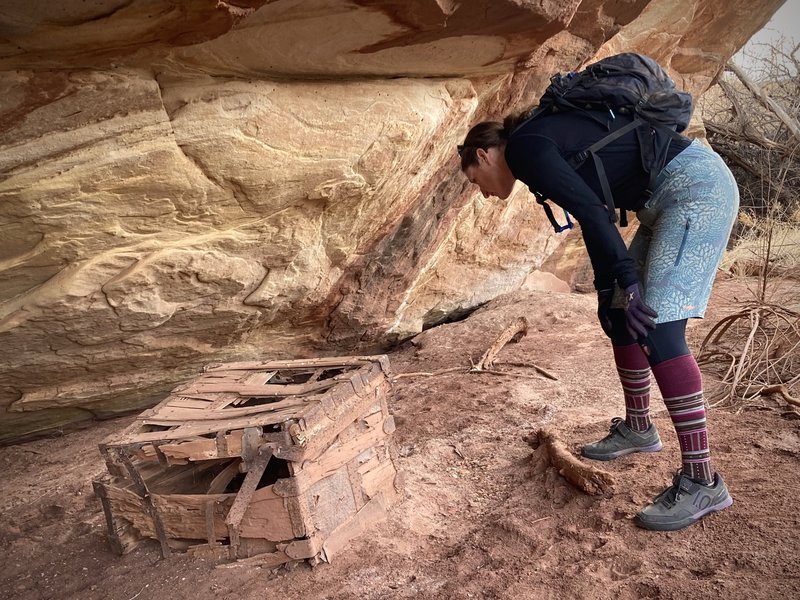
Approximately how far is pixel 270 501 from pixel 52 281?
1.75 meters

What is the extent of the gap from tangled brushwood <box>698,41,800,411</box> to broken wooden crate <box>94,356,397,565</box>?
177 cm

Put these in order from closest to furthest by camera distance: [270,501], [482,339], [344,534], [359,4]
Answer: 1. [270,501]
2. [344,534]
3. [359,4]
4. [482,339]

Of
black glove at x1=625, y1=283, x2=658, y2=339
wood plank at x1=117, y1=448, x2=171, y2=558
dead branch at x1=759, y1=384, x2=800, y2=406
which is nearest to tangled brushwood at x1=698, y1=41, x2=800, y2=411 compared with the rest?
dead branch at x1=759, y1=384, x2=800, y2=406

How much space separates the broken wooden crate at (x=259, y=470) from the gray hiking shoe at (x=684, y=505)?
1.10 m

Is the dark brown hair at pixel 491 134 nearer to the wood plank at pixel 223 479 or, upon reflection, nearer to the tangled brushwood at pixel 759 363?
the wood plank at pixel 223 479

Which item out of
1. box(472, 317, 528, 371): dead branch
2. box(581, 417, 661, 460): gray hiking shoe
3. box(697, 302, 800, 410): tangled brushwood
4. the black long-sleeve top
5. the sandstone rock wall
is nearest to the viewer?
the black long-sleeve top

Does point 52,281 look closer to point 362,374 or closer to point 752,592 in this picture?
point 362,374

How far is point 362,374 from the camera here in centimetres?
276

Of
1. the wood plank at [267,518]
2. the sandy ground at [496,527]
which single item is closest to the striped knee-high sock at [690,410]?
the sandy ground at [496,527]

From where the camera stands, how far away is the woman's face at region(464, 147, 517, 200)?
94.6 inches

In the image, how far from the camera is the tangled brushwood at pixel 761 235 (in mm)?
3326

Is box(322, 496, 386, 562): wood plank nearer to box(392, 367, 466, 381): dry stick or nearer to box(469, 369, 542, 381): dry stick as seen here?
box(469, 369, 542, 381): dry stick

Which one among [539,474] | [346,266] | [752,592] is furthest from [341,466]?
[346,266]

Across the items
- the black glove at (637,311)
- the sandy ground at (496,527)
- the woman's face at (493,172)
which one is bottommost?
the sandy ground at (496,527)
